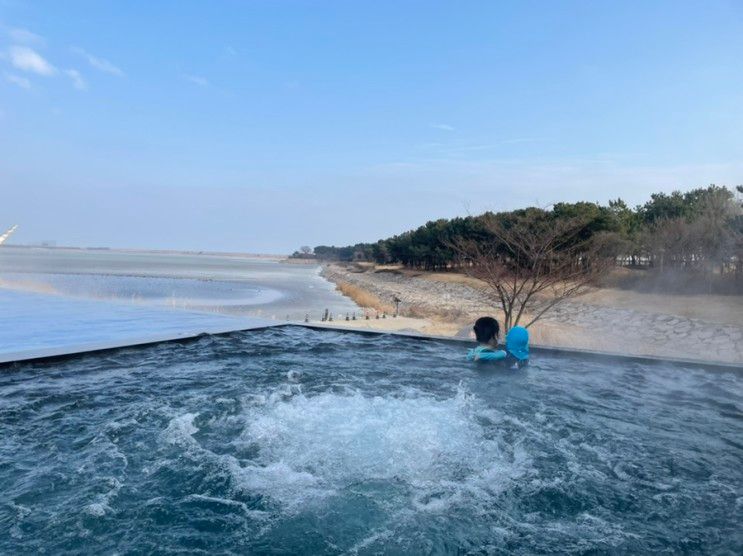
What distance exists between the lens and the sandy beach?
1357cm

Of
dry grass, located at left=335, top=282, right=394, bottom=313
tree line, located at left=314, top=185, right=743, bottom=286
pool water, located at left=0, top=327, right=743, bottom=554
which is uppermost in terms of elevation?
tree line, located at left=314, top=185, right=743, bottom=286

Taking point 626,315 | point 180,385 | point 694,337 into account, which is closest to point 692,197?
point 626,315

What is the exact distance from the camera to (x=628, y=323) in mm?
18266

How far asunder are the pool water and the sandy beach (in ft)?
16.6

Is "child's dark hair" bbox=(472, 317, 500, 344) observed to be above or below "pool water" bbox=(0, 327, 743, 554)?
above

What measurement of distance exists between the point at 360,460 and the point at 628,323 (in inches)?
685

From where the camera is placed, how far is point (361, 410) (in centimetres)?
495

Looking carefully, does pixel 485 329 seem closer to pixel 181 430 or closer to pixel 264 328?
→ pixel 264 328

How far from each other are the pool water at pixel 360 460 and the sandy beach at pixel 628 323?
199 inches

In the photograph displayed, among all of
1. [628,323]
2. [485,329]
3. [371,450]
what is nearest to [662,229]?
[628,323]

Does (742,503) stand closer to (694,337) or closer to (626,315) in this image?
(694,337)

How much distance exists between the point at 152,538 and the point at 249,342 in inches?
215

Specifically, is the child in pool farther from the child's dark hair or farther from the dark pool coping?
the dark pool coping

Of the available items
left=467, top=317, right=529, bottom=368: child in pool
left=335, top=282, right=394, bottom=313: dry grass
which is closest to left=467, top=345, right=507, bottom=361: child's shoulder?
left=467, top=317, right=529, bottom=368: child in pool
